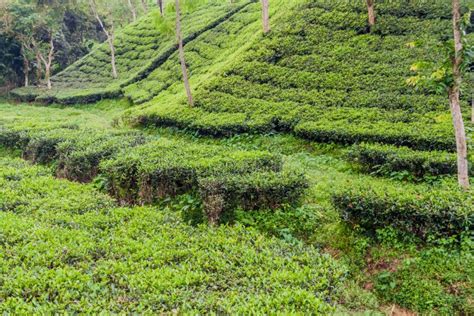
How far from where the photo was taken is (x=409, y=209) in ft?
18.9

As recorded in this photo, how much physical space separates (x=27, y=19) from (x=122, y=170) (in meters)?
22.8

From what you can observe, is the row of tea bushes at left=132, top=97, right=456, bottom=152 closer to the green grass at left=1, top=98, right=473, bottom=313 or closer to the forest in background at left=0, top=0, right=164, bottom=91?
the green grass at left=1, top=98, right=473, bottom=313

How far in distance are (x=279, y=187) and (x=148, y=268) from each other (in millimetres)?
2980

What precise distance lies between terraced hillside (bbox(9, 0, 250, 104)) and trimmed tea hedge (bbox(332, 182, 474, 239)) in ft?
67.7

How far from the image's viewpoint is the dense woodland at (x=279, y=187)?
4148 millimetres

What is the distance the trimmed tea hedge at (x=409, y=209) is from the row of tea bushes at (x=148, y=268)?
5.73ft

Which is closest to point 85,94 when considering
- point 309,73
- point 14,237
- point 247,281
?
point 309,73

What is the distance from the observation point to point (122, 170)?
795cm

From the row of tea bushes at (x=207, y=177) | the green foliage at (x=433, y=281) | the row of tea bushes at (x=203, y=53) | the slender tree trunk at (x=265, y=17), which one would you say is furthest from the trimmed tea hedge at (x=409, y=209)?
the row of tea bushes at (x=203, y=53)

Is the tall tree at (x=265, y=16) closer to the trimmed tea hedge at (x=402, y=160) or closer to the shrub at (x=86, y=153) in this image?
the shrub at (x=86, y=153)

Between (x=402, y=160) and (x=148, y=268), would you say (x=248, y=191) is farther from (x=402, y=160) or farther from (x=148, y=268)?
(x=402, y=160)

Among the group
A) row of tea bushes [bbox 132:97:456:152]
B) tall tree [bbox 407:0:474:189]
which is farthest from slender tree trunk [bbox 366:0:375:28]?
tall tree [bbox 407:0:474:189]

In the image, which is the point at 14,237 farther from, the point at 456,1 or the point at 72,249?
the point at 456,1

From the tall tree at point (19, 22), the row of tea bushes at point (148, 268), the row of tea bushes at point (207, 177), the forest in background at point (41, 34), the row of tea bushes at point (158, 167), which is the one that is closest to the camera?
the row of tea bushes at point (148, 268)
